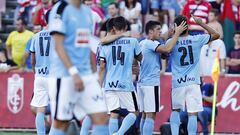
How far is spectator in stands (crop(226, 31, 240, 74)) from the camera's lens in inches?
816

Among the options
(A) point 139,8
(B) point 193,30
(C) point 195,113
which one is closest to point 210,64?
(B) point 193,30

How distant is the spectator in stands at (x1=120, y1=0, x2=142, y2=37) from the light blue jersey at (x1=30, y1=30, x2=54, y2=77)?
5.73 m

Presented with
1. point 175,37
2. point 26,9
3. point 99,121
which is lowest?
point 99,121

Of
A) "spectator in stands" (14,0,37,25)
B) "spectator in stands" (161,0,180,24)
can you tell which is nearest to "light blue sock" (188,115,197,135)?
"spectator in stands" (161,0,180,24)

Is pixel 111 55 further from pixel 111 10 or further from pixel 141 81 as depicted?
pixel 111 10

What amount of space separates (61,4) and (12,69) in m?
8.87

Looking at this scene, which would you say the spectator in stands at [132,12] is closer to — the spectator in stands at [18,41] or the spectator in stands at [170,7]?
the spectator in stands at [170,7]

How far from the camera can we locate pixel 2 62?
21.4 m

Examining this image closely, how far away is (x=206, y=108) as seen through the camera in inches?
721

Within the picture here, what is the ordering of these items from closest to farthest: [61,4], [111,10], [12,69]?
[61,4] → [12,69] → [111,10]

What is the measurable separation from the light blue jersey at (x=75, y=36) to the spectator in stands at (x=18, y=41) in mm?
9971

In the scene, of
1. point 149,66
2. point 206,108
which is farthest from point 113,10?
point 149,66

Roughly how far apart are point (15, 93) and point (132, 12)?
3631 millimetres

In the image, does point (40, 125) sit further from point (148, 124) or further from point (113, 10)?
point (113, 10)
